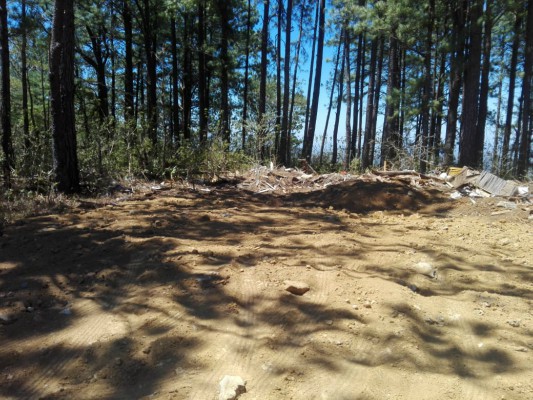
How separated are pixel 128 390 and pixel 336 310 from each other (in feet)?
4.79

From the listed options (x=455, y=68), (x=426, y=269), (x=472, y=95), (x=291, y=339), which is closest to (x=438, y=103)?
(x=455, y=68)

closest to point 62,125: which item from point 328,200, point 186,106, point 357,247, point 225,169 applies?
point 225,169

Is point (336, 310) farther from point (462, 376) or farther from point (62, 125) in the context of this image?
point (62, 125)

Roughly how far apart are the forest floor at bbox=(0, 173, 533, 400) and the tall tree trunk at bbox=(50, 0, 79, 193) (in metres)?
2.33

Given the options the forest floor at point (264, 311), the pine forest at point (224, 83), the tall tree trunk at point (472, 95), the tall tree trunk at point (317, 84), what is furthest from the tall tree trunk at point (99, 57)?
the forest floor at point (264, 311)

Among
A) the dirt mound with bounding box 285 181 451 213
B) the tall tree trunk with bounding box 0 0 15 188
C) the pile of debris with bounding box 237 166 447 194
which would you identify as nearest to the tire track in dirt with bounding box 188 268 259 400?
the dirt mound with bounding box 285 181 451 213

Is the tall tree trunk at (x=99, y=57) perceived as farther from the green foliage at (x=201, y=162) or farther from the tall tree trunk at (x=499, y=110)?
the tall tree trunk at (x=499, y=110)

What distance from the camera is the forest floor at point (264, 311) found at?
227 cm

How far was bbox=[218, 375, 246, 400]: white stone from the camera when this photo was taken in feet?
6.85

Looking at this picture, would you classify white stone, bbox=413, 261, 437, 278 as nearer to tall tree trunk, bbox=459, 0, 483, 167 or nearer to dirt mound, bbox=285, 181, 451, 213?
dirt mound, bbox=285, 181, 451, 213

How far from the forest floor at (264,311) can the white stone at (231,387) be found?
0.04 m

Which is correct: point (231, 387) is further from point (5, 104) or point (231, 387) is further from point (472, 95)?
point (472, 95)

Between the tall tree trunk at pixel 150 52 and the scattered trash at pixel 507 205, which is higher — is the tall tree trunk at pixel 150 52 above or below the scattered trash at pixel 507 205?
above

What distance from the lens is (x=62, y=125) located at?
24.0ft
